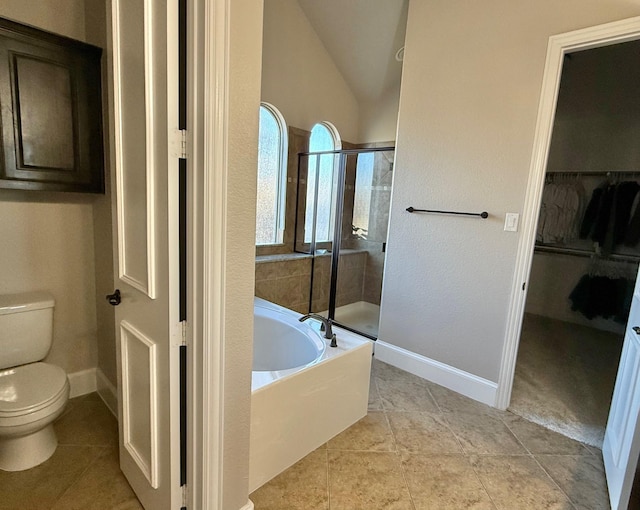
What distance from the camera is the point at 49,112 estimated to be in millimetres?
1686

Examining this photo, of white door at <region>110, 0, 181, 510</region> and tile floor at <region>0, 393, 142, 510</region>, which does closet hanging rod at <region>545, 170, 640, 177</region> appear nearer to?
white door at <region>110, 0, 181, 510</region>

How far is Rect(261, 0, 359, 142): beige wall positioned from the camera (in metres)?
3.12

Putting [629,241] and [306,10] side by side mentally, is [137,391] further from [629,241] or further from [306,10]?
[629,241]

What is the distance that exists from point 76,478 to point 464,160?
276 cm

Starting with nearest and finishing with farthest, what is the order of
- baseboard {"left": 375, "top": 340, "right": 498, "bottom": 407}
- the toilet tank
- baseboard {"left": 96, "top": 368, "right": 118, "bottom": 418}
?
the toilet tank
baseboard {"left": 96, "top": 368, "right": 118, "bottom": 418}
baseboard {"left": 375, "top": 340, "right": 498, "bottom": 407}

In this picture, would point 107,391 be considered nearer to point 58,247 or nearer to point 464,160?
point 58,247

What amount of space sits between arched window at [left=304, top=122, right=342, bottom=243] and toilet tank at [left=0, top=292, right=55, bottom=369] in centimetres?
237

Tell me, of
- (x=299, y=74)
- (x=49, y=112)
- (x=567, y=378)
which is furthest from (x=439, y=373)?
(x=299, y=74)

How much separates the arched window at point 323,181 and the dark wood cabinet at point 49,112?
6.98ft

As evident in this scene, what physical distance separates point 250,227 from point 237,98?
387 mm

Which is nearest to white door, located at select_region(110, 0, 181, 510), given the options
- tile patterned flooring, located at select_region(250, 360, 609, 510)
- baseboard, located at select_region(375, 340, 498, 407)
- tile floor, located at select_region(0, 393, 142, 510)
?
tile floor, located at select_region(0, 393, 142, 510)

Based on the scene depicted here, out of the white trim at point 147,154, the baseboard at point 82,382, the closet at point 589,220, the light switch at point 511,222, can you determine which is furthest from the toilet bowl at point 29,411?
the closet at point 589,220

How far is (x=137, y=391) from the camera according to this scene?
1.37 meters

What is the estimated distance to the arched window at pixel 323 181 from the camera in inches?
143
